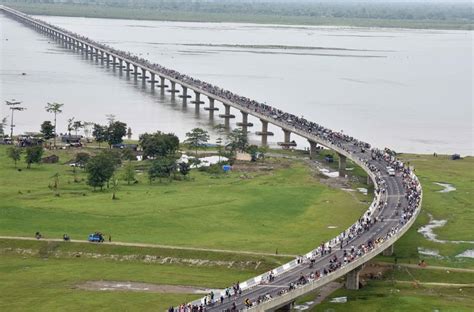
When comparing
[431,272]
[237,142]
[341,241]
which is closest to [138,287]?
Result: [341,241]

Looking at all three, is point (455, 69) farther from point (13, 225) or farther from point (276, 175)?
point (13, 225)

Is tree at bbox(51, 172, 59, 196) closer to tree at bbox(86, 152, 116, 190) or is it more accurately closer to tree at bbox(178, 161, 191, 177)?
tree at bbox(86, 152, 116, 190)

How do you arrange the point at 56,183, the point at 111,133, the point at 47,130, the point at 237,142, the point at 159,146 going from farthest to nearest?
the point at 47,130
the point at 111,133
the point at 237,142
the point at 159,146
the point at 56,183

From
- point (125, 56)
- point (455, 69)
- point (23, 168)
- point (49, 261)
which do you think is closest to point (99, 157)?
point (23, 168)

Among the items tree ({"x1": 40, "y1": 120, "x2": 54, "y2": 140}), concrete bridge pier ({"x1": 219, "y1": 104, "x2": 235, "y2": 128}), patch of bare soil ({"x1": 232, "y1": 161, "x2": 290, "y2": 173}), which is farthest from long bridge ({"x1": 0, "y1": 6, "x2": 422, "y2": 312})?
tree ({"x1": 40, "y1": 120, "x2": 54, "y2": 140})

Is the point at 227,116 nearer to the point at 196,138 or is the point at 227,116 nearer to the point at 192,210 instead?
the point at 196,138
